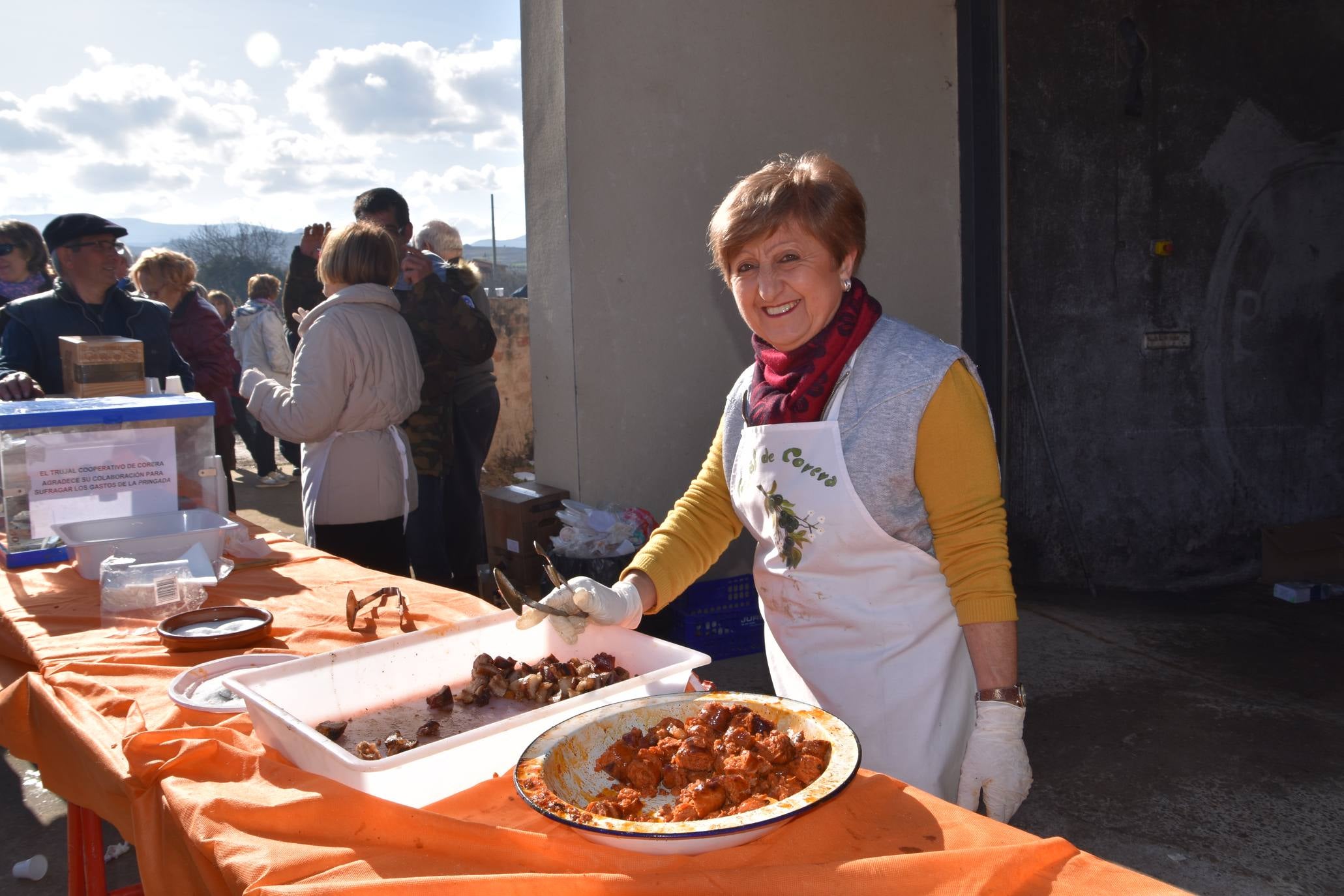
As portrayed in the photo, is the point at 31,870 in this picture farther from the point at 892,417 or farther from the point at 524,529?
the point at 892,417

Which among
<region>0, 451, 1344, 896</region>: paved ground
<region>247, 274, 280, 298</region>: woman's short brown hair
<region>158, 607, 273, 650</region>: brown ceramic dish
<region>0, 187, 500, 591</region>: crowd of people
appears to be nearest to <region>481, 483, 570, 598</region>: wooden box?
<region>0, 187, 500, 591</region>: crowd of people

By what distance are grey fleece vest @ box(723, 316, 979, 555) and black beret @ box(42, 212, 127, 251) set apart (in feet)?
11.1

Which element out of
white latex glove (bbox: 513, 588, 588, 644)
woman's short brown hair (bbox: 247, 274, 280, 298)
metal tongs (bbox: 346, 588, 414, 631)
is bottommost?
metal tongs (bbox: 346, 588, 414, 631)

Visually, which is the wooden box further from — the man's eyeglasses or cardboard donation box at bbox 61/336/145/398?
the man's eyeglasses

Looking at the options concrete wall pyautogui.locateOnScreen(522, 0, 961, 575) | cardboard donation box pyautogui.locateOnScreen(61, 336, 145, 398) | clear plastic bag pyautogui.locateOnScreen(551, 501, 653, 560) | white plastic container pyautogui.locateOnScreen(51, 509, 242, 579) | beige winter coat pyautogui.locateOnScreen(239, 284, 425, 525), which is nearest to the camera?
white plastic container pyautogui.locateOnScreen(51, 509, 242, 579)

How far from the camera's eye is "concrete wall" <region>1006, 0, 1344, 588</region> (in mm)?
5496

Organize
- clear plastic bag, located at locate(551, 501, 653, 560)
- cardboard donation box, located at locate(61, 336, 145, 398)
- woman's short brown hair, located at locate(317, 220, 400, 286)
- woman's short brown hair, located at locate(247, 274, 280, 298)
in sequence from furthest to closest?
woman's short brown hair, located at locate(247, 274, 280, 298)
clear plastic bag, located at locate(551, 501, 653, 560)
woman's short brown hair, located at locate(317, 220, 400, 286)
cardboard donation box, located at locate(61, 336, 145, 398)

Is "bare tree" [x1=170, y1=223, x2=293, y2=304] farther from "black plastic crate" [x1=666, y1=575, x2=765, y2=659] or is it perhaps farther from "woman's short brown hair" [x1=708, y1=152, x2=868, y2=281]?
"woman's short brown hair" [x1=708, y1=152, x2=868, y2=281]

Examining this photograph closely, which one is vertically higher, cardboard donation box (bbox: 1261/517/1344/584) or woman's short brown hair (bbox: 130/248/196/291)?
woman's short brown hair (bbox: 130/248/196/291)

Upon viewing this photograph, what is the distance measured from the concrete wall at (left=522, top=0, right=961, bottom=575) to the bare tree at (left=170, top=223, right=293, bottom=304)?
1732cm

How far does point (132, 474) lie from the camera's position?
9.66 feet


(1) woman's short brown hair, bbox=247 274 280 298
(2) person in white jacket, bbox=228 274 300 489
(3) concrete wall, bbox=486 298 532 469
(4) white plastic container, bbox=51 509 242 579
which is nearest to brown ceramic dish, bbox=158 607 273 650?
(4) white plastic container, bbox=51 509 242 579

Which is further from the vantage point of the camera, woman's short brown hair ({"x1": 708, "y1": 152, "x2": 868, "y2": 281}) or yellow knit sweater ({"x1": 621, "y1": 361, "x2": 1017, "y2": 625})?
woman's short brown hair ({"x1": 708, "y1": 152, "x2": 868, "y2": 281})

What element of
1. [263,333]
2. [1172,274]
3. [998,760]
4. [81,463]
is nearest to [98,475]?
[81,463]
